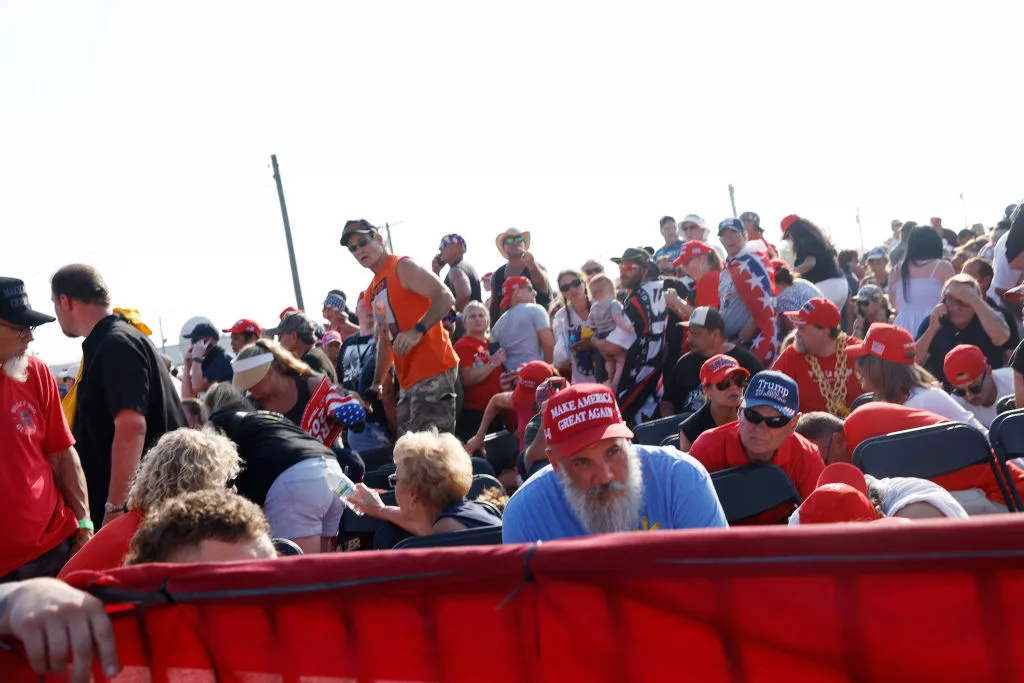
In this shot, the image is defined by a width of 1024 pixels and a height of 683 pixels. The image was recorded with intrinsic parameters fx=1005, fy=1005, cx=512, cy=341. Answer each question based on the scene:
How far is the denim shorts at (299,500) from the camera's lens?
4.90 m

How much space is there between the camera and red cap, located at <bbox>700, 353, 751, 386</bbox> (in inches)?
231

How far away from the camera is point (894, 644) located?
4.66 feet

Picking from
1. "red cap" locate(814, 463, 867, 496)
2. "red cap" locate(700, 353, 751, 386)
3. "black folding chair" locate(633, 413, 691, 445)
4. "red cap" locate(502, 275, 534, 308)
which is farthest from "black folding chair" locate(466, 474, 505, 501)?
"red cap" locate(502, 275, 534, 308)

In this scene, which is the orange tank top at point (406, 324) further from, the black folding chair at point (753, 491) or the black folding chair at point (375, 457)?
the black folding chair at point (753, 491)

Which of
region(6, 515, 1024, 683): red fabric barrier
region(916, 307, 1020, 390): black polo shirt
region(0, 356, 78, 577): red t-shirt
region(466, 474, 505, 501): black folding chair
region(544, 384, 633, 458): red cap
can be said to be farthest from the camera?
region(916, 307, 1020, 390): black polo shirt

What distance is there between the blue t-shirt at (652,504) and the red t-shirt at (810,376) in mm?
3111

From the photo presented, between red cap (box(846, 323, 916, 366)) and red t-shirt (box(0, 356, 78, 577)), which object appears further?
red cap (box(846, 323, 916, 366))

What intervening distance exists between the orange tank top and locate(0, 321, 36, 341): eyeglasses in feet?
9.92

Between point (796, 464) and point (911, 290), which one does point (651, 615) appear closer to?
point (796, 464)

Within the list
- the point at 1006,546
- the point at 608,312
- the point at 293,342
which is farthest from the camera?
the point at 293,342

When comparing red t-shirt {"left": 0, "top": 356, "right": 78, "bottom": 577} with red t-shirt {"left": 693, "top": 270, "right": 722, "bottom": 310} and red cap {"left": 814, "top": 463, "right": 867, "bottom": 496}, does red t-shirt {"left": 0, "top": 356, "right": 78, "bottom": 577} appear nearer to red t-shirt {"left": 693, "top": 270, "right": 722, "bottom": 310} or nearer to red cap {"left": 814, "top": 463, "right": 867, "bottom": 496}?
red cap {"left": 814, "top": 463, "right": 867, "bottom": 496}

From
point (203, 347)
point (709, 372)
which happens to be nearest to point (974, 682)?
point (709, 372)

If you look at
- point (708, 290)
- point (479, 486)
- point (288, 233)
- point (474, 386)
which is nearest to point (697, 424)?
point (479, 486)

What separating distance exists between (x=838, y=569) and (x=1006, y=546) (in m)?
0.22
